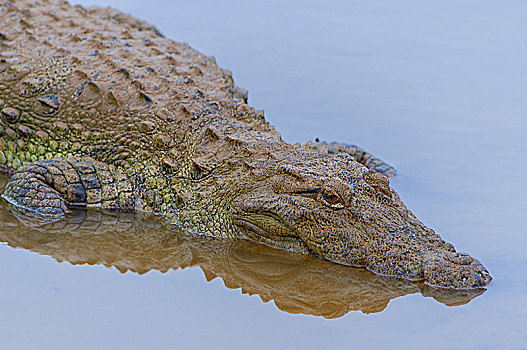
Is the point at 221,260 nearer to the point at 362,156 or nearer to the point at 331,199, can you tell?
the point at 331,199

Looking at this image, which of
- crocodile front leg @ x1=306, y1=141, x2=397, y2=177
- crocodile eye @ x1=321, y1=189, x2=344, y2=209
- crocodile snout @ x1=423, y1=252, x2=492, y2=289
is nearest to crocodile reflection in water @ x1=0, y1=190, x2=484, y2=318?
crocodile snout @ x1=423, y1=252, x2=492, y2=289

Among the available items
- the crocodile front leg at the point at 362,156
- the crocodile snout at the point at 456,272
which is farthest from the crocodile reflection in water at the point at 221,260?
the crocodile front leg at the point at 362,156

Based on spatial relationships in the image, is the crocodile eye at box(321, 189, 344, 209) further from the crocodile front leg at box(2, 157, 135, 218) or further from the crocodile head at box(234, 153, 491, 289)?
the crocodile front leg at box(2, 157, 135, 218)

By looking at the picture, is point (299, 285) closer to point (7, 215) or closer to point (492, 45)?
point (7, 215)

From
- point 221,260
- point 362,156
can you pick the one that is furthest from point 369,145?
point 221,260

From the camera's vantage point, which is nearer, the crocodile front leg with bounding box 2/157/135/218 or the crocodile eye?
the crocodile eye

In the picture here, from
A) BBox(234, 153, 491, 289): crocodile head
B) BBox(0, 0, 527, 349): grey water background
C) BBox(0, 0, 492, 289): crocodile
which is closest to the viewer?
BBox(0, 0, 527, 349): grey water background
